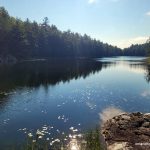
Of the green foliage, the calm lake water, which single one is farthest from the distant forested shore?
the calm lake water

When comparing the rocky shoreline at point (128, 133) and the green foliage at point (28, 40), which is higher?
the green foliage at point (28, 40)

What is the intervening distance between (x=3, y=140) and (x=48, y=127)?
213 inches

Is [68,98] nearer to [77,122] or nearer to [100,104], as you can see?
[100,104]

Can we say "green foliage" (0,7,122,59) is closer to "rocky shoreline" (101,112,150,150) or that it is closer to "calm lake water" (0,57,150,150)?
"calm lake water" (0,57,150,150)

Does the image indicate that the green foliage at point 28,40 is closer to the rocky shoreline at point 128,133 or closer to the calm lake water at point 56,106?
the calm lake water at point 56,106

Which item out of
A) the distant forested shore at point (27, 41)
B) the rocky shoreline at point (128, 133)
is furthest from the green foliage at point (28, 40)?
the rocky shoreline at point (128, 133)

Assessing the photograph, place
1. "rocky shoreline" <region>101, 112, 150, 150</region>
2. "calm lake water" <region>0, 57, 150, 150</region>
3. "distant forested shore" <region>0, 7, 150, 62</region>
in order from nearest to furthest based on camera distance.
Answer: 1. "rocky shoreline" <region>101, 112, 150, 150</region>
2. "calm lake water" <region>0, 57, 150, 150</region>
3. "distant forested shore" <region>0, 7, 150, 62</region>

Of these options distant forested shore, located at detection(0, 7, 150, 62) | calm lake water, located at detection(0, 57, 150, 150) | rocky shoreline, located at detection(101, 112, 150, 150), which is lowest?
calm lake water, located at detection(0, 57, 150, 150)

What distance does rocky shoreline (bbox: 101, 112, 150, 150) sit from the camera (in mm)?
20391

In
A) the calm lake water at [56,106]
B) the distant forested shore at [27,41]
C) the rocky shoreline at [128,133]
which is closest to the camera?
the rocky shoreline at [128,133]

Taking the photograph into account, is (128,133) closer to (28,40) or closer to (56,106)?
(56,106)

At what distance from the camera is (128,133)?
77.3ft

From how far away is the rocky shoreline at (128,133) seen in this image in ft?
66.9

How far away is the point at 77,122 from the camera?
97.7 feet
